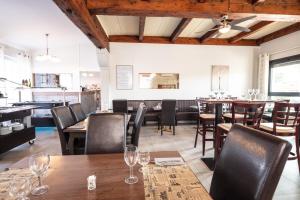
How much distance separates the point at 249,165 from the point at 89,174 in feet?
2.95

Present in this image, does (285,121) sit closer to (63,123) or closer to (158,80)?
(63,123)

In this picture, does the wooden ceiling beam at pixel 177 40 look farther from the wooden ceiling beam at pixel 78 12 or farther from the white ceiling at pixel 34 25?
the wooden ceiling beam at pixel 78 12

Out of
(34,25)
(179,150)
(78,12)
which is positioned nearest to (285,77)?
(179,150)

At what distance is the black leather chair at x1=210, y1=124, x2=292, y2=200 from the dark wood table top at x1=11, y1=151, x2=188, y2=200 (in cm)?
40

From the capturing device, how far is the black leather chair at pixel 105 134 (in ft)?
5.60

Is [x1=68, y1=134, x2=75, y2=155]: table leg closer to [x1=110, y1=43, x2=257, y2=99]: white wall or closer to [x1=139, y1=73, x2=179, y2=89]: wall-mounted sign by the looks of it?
[x1=110, y1=43, x2=257, y2=99]: white wall

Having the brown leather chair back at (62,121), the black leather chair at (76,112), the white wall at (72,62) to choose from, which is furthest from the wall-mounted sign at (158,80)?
the brown leather chair back at (62,121)

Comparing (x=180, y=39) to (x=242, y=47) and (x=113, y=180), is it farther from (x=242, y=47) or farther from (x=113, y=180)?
(x=113, y=180)

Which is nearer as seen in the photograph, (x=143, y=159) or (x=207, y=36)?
(x=143, y=159)

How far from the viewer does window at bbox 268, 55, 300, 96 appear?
5070 mm

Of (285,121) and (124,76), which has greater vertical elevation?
(124,76)

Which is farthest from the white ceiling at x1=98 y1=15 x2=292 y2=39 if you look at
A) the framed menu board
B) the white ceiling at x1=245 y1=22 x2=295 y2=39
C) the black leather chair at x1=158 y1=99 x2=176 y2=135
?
the black leather chair at x1=158 y1=99 x2=176 y2=135

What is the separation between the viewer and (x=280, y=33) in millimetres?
5434

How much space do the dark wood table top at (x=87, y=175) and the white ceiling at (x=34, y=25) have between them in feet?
10.4
